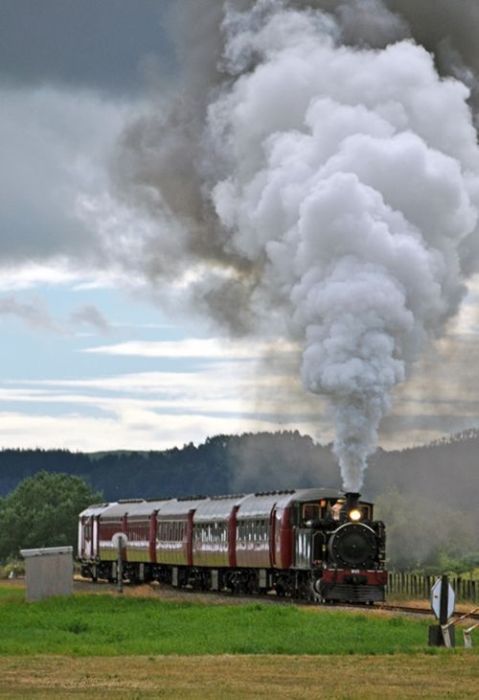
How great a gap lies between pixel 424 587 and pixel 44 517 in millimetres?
89055

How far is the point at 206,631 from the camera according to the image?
120ft

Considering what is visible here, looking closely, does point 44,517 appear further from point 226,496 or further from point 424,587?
point 424,587

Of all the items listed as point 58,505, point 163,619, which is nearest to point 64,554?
point 163,619

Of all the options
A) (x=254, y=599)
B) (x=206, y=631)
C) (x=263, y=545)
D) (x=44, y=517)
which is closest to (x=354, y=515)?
(x=263, y=545)

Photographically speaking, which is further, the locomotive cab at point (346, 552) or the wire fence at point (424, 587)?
the wire fence at point (424, 587)

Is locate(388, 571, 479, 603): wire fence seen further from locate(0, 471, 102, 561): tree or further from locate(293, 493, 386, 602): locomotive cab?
locate(0, 471, 102, 561): tree

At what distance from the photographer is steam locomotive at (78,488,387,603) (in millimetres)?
47438

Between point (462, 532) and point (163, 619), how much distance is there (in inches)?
3116

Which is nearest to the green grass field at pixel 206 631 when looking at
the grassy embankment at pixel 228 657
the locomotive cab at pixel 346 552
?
the grassy embankment at pixel 228 657

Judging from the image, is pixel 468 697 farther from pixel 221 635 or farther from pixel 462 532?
pixel 462 532

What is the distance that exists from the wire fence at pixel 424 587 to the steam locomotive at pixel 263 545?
4.70 metres

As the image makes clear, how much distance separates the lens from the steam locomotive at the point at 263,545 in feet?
156

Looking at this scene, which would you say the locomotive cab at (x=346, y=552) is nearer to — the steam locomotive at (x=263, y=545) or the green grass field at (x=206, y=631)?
the steam locomotive at (x=263, y=545)

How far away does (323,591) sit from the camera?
1864 inches
